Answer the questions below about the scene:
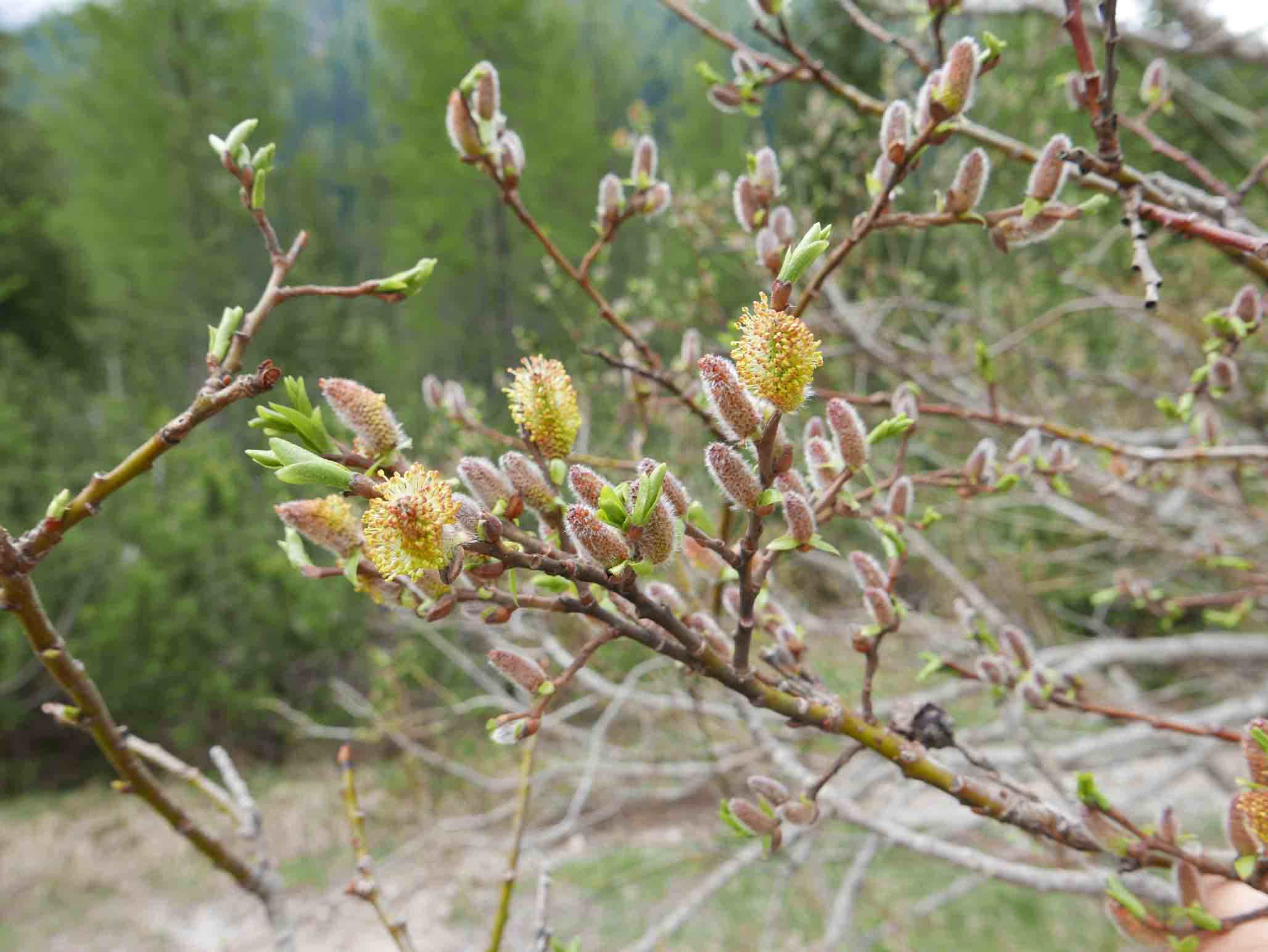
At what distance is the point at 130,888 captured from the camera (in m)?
5.26

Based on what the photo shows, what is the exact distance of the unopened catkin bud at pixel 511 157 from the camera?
37.4 inches

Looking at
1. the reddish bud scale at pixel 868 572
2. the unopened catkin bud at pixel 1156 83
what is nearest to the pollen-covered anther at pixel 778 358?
the reddish bud scale at pixel 868 572

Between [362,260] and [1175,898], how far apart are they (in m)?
19.5

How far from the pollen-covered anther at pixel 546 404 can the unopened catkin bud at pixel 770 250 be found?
0.44 metres

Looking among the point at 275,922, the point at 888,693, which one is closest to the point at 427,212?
the point at 888,693

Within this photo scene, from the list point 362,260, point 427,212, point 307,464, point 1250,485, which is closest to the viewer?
point 307,464

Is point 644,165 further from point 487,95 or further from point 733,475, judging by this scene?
point 733,475

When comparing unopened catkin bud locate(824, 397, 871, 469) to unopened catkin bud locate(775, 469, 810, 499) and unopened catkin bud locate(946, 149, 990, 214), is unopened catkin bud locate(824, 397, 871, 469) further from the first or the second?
unopened catkin bud locate(946, 149, 990, 214)

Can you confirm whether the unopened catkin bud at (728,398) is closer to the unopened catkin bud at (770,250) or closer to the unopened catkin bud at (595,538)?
the unopened catkin bud at (595,538)

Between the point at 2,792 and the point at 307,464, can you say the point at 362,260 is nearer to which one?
the point at 2,792

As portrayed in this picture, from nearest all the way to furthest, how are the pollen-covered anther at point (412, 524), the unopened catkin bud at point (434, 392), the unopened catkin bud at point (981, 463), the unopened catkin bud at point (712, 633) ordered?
the pollen-covered anther at point (412, 524) < the unopened catkin bud at point (712, 633) < the unopened catkin bud at point (981, 463) < the unopened catkin bud at point (434, 392)

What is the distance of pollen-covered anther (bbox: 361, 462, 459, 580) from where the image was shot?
1.49 feet

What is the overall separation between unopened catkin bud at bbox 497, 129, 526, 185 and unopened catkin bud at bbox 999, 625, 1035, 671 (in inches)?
33.3

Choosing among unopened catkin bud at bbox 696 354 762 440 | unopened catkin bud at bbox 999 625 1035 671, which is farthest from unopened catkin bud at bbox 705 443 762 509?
unopened catkin bud at bbox 999 625 1035 671
